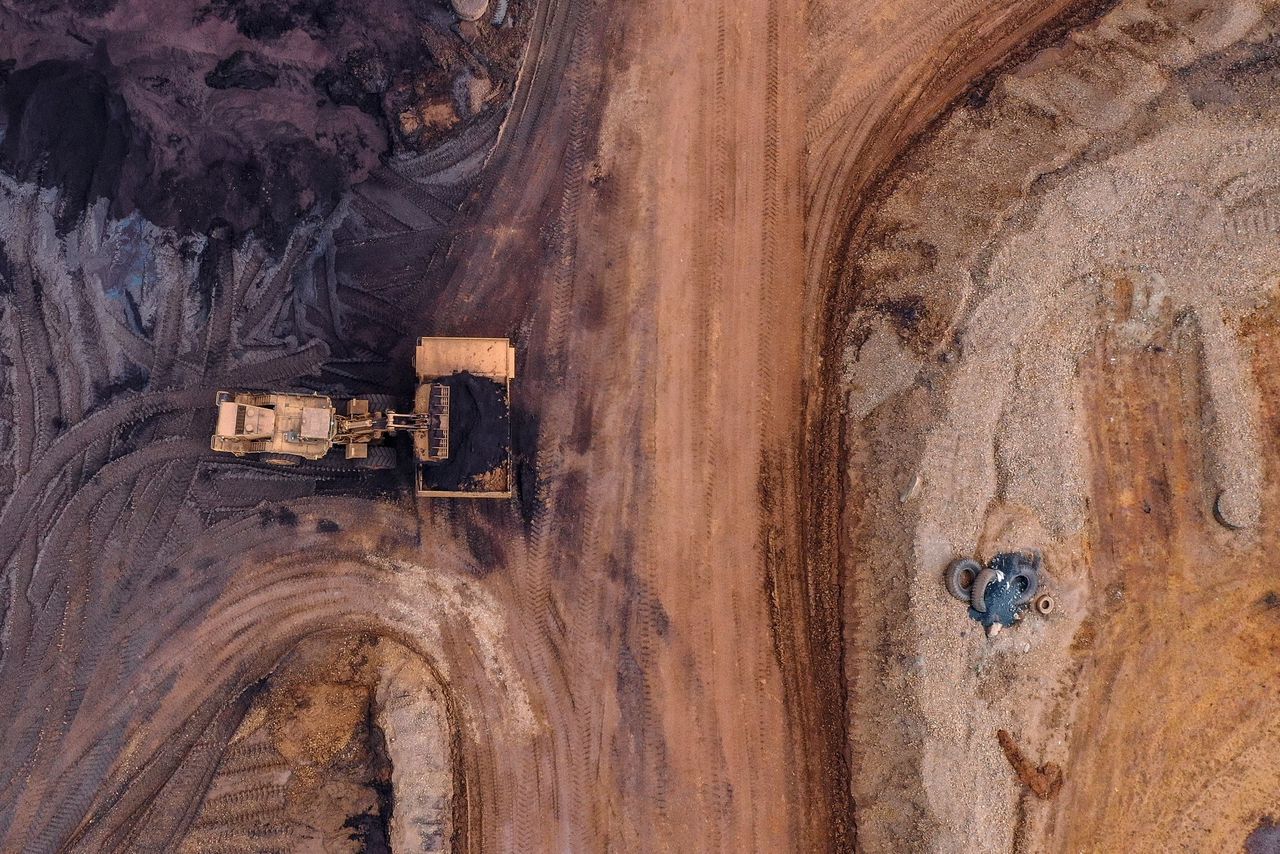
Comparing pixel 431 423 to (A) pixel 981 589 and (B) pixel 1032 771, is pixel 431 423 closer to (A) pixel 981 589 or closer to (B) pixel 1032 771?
(A) pixel 981 589

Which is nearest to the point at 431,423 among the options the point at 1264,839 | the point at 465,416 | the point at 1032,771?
the point at 465,416

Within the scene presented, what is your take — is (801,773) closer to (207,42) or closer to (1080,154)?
(1080,154)

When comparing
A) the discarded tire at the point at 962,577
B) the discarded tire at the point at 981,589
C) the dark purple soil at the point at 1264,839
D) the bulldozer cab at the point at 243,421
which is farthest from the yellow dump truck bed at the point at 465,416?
the dark purple soil at the point at 1264,839

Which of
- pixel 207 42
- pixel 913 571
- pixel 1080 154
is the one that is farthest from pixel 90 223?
pixel 1080 154

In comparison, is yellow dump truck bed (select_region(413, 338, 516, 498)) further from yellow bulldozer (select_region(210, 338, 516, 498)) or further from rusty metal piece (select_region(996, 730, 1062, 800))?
rusty metal piece (select_region(996, 730, 1062, 800))

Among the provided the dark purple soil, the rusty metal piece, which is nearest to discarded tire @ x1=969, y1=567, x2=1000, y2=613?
the rusty metal piece

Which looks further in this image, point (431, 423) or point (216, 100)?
point (216, 100)
